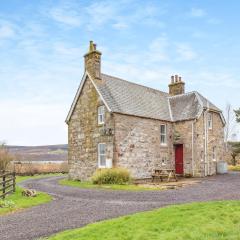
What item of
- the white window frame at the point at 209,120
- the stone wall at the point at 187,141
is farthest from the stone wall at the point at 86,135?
the white window frame at the point at 209,120

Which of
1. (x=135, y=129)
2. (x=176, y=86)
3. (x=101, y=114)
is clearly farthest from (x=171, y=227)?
(x=176, y=86)

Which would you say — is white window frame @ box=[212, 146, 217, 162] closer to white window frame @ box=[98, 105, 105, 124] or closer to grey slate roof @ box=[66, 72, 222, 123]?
grey slate roof @ box=[66, 72, 222, 123]

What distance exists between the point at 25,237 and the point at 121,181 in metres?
14.8

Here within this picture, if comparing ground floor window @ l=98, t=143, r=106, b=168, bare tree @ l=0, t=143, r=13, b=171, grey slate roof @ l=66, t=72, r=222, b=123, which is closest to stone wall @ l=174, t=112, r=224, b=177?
grey slate roof @ l=66, t=72, r=222, b=123

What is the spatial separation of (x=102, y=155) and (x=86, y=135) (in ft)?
8.94

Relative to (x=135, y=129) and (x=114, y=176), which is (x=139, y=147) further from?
(x=114, y=176)

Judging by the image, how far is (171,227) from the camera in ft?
31.8

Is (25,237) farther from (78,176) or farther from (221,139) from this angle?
(221,139)

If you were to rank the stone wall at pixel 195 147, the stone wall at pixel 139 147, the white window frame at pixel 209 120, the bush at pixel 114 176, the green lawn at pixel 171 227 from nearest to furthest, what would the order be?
the green lawn at pixel 171 227 → the bush at pixel 114 176 → the stone wall at pixel 139 147 → the stone wall at pixel 195 147 → the white window frame at pixel 209 120

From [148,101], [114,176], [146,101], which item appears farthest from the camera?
[148,101]

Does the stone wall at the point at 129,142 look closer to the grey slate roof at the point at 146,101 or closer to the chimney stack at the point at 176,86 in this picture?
the grey slate roof at the point at 146,101

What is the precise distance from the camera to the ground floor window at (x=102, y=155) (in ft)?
89.8

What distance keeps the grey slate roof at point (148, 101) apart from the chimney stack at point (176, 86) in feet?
2.95

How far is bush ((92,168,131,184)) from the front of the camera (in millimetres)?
24266
